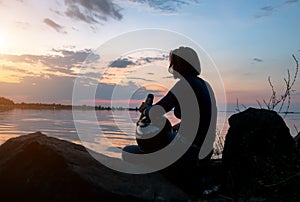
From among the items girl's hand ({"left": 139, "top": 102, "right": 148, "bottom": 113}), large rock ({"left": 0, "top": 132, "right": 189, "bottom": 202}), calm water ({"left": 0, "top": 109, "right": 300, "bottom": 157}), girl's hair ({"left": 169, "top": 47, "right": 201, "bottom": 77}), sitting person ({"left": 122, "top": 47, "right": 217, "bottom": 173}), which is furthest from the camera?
calm water ({"left": 0, "top": 109, "right": 300, "bottom": 157})

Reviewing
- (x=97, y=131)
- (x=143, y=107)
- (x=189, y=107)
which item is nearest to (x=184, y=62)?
(x=189, y=107)

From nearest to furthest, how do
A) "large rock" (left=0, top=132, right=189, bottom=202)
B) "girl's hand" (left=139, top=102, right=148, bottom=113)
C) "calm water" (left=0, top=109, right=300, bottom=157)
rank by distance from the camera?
"large rock" (left=0, top=132, right=189, bottom=202) < "girl's hand" (left=139, top=102, right=148, bottom=113) < "calm water" (left=0, top=109, right=300, bottom=157)

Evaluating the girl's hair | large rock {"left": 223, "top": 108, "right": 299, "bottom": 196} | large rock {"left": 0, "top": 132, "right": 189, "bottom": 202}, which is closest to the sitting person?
the girl's hair

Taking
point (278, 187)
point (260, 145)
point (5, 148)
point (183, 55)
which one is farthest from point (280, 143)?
point (5, 148)

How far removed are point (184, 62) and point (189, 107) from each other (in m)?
0.81

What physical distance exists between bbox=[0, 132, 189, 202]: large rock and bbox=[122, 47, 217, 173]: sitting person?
694mm

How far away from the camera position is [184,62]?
6.29 metres

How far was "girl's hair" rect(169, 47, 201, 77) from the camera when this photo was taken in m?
6.28

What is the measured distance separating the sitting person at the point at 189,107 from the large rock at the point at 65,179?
0.69 m

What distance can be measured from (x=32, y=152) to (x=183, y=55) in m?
3.02

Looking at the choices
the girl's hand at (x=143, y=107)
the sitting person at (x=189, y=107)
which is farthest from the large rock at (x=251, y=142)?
the girl's hand at (x=143, y=107)

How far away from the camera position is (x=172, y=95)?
19.4 feet

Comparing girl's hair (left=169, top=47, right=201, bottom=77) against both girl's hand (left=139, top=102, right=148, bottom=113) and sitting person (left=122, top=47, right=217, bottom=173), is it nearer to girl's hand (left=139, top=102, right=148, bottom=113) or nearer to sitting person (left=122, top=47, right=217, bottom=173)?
sitting person (left=122, top=47, right=217, bottom=173)

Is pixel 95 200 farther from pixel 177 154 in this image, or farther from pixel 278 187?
pixel 278 187
